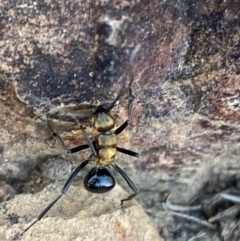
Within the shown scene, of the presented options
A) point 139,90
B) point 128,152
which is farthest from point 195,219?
point 139,90

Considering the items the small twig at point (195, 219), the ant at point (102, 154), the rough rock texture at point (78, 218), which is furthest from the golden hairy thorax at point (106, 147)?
the small twig at point (195, 219)

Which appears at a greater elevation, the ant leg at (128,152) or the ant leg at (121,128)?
the ant leg at (121,128)

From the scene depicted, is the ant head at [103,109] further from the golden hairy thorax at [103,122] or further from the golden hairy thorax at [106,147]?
the golden hairy thorax at [106,147]

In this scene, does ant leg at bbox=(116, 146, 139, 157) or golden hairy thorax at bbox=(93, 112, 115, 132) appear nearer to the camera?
golden hairy thorax at bbox=(93, 112, 115, 132)

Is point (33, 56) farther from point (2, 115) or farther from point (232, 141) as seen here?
point (232, 141)

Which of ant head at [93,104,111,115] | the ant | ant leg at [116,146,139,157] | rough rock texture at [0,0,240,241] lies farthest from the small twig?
ant head at [93,104,111,115]

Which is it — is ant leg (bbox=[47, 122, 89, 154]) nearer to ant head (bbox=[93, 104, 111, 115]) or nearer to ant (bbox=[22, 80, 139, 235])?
ant (bbox=[22, 80, 139, 235])

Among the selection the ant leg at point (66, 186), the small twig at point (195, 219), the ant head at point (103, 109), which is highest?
the ant head at point (103, 109)
